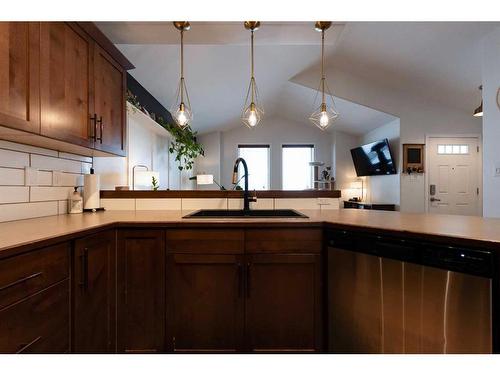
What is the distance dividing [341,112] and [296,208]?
159 inches

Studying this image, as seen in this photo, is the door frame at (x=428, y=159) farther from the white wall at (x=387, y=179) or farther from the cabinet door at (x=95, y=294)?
the cabinet door at (x=95, y=294)

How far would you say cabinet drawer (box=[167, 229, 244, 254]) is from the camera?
1388mm

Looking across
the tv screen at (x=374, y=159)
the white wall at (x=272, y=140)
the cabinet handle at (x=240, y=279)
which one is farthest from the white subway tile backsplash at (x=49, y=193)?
the white wall at (x=272, y=140)

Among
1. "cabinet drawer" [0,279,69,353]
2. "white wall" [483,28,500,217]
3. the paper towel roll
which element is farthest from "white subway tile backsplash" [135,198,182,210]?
"white wall" [483,28,500,217]

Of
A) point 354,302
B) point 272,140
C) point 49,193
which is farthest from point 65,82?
point 272,140

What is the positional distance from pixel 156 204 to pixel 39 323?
3.73 feet

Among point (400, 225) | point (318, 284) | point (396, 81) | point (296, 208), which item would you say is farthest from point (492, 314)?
point (396, 81)

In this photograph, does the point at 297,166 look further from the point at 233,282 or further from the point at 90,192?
the point at 233,282

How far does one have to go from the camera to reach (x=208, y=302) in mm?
1390

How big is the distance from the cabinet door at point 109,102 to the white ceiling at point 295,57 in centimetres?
83

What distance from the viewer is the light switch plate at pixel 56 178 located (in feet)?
5.53

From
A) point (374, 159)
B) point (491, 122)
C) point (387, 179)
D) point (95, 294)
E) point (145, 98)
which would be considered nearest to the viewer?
point (95, 294)

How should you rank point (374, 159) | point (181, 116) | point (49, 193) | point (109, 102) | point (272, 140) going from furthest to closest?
point (272, 140)
point (374, 159)
point (181, 116)
point (109, 102)
point (49, 193)

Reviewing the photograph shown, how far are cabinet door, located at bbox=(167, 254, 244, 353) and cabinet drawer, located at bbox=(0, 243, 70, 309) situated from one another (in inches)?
21.0
